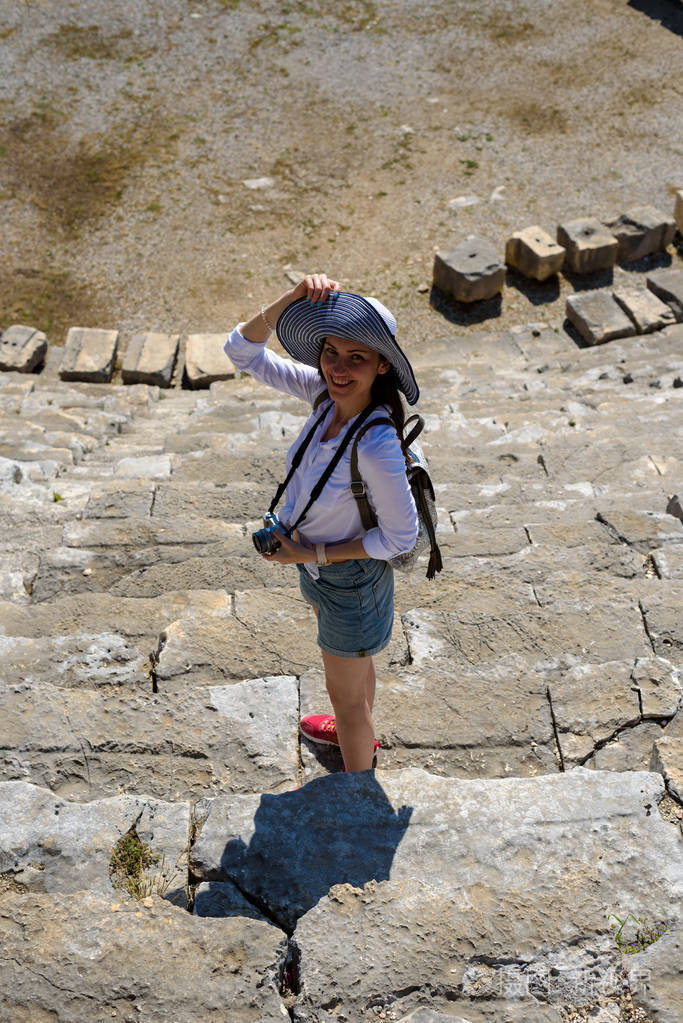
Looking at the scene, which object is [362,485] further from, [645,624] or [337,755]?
[645,624]

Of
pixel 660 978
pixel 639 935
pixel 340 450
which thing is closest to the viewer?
pixel 660 978

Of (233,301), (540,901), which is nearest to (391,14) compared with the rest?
(233,301)

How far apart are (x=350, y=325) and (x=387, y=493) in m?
0.54

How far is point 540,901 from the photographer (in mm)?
2564

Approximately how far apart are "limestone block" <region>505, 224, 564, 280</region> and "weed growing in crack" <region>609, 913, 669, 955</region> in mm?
9241

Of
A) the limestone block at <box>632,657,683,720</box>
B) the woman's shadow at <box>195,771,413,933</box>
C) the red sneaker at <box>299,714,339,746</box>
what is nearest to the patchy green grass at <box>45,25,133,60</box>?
the red sneaker at <box>299,714,339,746</box>

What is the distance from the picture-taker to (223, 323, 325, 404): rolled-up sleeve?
332cm

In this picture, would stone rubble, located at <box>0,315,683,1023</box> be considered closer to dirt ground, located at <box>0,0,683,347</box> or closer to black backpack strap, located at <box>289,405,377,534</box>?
black backpack strap, located at <box>289,405,377,534</box>

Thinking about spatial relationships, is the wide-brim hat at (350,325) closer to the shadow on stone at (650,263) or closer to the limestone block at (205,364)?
the limestone block at (205,364)

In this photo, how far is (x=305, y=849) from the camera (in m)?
2.81

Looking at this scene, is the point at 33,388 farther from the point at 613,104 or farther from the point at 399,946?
the point at 613,104

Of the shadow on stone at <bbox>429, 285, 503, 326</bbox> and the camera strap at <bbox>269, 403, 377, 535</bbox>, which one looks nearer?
the camera strap at <bbox>269, 403, 377, 535</bbox>

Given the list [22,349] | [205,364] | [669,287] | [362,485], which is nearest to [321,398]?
[362,485]

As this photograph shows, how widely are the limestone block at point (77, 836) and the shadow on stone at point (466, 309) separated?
27.9 ft
